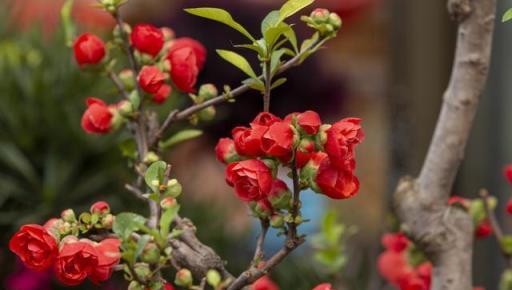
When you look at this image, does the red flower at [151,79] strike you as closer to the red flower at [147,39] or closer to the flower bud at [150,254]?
the red flower at [147,39]

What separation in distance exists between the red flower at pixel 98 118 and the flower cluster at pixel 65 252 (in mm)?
116

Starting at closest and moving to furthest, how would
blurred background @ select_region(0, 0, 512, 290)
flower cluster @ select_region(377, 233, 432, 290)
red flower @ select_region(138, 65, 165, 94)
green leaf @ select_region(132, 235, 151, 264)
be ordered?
green leaf @ select_region(132, 235, 151, 264) → red flower @ select_region(138, 65, 165, 94) → flower cluster @ select_region(377, 233, 432, 290) → blurred background @ select_region(0, 0, 512, 290)

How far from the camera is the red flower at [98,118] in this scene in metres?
0.54

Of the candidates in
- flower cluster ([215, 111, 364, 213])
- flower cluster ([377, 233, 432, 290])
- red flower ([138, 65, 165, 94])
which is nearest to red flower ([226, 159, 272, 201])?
flower cluster ([215, 111, 364, 213])

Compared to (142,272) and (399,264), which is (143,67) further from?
(399,264)

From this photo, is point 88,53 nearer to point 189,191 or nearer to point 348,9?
point 189,191

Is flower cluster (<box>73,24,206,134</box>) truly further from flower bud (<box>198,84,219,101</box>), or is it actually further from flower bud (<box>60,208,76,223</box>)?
flower bud (<box>60,208,76,223</box>)

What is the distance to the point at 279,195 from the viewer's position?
1.44 ft

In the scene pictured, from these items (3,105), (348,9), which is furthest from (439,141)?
(348,9)

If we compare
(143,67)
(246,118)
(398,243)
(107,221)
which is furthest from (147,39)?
(246,118)

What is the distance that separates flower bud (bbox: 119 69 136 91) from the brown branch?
0.60 feet

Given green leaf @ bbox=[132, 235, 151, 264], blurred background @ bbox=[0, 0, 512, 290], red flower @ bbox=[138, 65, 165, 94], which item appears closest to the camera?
green leaf @ bbox=[132, 235, 151, 264]

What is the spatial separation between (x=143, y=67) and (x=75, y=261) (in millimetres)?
147

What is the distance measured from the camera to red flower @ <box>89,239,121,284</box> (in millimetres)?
417
